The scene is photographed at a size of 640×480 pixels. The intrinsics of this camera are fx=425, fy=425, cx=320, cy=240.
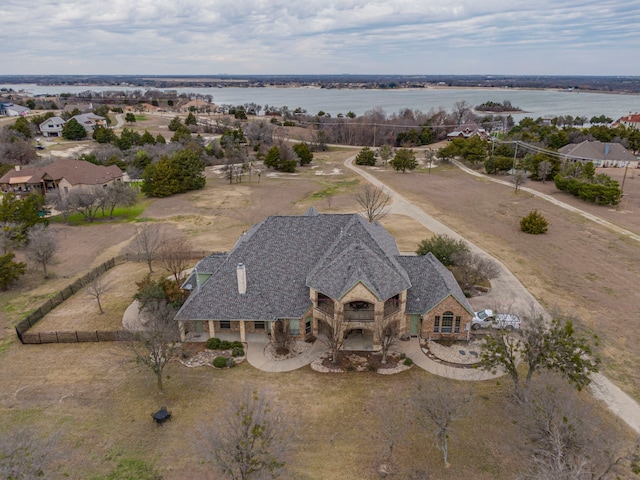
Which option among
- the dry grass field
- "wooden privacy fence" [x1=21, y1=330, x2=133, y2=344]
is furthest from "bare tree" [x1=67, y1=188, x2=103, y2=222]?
"wooden privacy fence" [x1=21, y1=330, x2=133, y2=344]

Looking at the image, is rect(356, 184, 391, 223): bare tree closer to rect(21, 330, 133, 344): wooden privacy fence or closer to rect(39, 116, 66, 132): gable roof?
rect(21, 330, 133, 344): wooden privacy fence

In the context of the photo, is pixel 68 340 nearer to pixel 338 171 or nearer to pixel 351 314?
pixel 351 314

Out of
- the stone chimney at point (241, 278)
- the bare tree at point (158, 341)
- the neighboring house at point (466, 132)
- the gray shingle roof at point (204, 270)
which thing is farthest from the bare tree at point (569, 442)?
the neighboring house at point (466, 132)

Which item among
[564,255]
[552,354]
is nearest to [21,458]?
[552,354]

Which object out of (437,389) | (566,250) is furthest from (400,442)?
(566,250)

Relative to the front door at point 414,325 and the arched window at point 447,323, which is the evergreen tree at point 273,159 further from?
the arched window at point 447,323

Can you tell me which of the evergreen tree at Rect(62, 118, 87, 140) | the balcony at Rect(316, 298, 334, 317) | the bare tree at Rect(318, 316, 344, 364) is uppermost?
the evergreen tree at Rect(62, 118, 87, 140)
